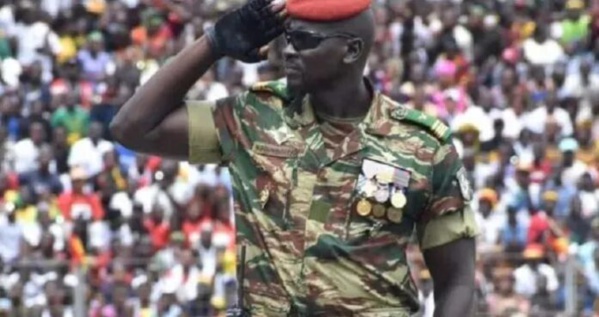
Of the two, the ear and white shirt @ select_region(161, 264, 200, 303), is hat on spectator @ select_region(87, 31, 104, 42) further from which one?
the ear

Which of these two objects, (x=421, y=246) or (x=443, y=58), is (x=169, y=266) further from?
(x=421, y=246)

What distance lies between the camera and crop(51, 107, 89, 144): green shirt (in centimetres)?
1598

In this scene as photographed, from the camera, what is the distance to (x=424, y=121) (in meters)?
5.12

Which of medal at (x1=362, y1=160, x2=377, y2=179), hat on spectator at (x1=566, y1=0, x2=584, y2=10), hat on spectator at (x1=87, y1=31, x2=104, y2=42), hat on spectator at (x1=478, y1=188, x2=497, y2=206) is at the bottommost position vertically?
hat on spectator at (x1=478, y1=188, x2=497, y2=206)

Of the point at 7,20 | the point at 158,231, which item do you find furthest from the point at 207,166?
the point at 7,20

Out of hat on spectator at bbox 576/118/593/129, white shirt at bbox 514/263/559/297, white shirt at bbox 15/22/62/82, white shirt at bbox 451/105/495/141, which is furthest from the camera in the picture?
white shirt at bbox 15/22/62/82

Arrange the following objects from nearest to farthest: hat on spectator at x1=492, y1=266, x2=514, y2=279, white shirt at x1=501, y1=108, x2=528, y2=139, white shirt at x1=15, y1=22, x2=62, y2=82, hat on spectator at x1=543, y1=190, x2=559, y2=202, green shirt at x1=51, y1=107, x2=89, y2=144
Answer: hat on spectator at x1=492, y1=266, x2=514, y2=279 → hat on spectator at x1=543, y1=190, x2=559, y2=202 → green shirt at x1=51, y1=107, x2=89, y2=144 → white shirt at x1=501, y1=108, x2=528, y2=139 → white shirt at x1=15, y1=22, x2=62, y2=82

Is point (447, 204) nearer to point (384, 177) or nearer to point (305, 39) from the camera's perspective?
point (384, 177)

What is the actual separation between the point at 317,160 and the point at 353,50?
0.31 m

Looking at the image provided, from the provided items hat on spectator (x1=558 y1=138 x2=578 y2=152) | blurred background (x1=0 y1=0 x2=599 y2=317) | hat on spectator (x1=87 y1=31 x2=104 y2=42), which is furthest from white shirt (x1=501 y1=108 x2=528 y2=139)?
hat on spectator (x1=87 y1=31 x2=104 y2=42)

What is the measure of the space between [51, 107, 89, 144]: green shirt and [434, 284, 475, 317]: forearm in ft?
36.0

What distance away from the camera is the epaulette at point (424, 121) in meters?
5.12

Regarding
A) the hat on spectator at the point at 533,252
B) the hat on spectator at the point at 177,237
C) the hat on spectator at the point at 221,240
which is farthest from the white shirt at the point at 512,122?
the hat on spectator at the point at 177,237

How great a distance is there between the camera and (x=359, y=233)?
5020 millimetres
